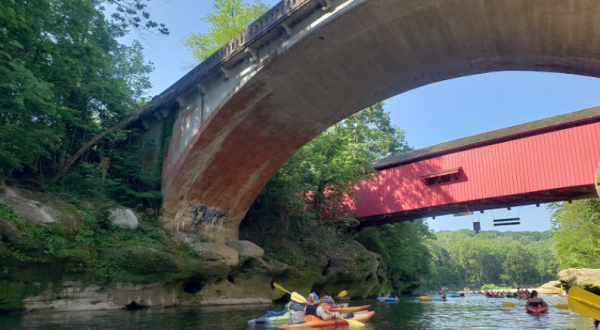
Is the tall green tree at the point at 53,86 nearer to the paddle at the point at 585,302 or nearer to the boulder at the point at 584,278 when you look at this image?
the paddle at the point at 585,302

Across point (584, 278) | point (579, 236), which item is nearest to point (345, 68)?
point (584, 278)

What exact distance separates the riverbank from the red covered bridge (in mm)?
7665

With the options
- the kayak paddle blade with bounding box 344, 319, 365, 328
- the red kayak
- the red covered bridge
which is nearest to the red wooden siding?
the red covered bridge

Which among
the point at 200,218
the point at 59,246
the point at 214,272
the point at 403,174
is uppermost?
the point at 403,174

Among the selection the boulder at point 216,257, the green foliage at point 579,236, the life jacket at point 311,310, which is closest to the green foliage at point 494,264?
the green foliage at point 579,236

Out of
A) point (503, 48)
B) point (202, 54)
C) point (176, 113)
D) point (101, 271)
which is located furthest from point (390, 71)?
point (202, 54)

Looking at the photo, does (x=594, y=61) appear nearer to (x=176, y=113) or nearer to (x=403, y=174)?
(x=403, y=174)

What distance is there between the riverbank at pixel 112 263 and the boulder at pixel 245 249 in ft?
0.14

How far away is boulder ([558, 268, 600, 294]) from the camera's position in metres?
16.6

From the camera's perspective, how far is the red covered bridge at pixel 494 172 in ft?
52.4

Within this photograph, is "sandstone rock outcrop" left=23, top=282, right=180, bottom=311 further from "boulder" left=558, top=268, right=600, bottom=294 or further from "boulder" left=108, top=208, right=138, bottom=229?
"boulder" left=558, top=268, right=600, bottom=294

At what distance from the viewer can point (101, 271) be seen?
11.4 meters

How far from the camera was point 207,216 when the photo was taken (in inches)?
655

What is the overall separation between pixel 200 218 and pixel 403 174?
37.8 ft
